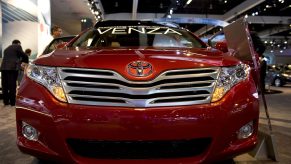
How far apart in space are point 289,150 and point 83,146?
2359 millimetres

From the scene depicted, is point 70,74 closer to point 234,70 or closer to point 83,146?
point 83,146

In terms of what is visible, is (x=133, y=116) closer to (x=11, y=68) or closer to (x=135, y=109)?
(x=135, y=109)

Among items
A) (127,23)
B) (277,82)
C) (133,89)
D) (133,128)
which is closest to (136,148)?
(133,128)

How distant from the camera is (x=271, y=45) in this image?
43.5 metres

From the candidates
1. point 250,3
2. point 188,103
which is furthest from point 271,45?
point 188,103

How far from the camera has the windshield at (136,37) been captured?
3.65 m

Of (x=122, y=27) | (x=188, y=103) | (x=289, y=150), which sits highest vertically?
(x=122, y=27)

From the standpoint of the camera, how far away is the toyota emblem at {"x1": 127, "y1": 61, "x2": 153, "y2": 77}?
230cm

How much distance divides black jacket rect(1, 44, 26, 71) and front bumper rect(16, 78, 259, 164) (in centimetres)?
598

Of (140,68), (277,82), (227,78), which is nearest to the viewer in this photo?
(140,68)

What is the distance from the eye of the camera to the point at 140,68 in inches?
91.3

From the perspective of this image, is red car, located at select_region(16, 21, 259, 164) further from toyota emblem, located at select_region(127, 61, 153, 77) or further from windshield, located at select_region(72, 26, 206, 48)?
windshield, located at select_region(72, 26, 206, 48)

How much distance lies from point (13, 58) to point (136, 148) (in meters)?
6.42

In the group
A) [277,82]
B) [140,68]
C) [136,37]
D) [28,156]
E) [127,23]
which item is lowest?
[277,82]
